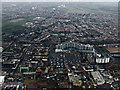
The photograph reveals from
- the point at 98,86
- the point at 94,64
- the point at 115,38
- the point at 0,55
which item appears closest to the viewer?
the point at 98,86

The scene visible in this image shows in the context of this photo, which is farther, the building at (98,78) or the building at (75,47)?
the building at (75,47)

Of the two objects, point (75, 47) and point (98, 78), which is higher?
point (75, 47)

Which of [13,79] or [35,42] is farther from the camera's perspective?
[35,42]

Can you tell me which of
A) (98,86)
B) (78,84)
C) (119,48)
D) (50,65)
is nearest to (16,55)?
(50,65)

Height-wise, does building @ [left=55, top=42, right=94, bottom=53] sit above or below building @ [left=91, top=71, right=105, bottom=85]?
above

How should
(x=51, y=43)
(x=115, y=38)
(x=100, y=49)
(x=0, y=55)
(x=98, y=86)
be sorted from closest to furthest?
(x=98, y=86) < (x=0, y=55) < (x=100, y=49) < (x=51, y=43) < (x=115, y=38)

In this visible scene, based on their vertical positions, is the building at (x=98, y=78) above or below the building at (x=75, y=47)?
below

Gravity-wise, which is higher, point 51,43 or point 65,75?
point 51,43

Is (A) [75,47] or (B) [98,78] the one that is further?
(A) [75,47]

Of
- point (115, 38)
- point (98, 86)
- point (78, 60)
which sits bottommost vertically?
point (98, 86)

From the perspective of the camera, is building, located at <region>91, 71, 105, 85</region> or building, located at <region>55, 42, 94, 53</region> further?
building, located at <region>55, 42, 94, 53</region>

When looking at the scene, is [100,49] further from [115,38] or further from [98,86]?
[98,86]
